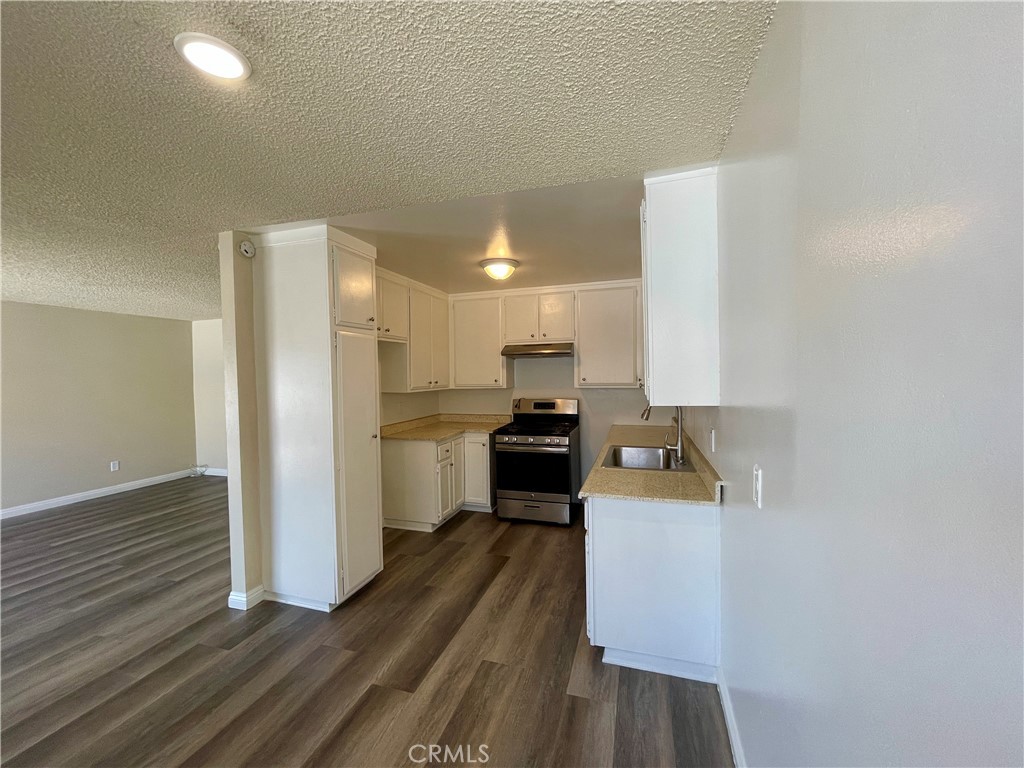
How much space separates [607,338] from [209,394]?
609 centimetres

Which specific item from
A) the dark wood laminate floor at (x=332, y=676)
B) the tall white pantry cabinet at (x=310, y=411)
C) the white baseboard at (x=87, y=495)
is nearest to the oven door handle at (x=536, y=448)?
the dark wood laminate floor at (x=332, y=676)

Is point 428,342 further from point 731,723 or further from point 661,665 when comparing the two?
point 731,723

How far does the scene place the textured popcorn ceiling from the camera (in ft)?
3.13

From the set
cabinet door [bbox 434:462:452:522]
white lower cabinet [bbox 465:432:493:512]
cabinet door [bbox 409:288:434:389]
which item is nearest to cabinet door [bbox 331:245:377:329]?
cabinet door [bbox 409:288:434:389]

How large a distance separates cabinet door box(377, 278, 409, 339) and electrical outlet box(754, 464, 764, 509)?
2.75 m

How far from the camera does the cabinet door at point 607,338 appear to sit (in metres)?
3.84

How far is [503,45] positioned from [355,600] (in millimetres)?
2925

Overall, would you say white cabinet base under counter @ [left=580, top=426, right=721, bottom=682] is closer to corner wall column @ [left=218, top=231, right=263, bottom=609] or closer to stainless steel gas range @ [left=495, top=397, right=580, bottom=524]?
stainless steel gas range @ [left=495, top=397, right=580, bottom=524]

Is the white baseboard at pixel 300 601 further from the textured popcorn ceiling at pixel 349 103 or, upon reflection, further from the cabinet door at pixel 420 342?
the textured popcorn ceiling at pixel 349 103

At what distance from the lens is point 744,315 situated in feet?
4.32

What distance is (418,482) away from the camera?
11.8ft

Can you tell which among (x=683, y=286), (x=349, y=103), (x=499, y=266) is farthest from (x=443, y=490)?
(x=349, y=103)

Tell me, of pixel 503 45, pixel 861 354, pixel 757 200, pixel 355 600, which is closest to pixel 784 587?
pixel 861 354

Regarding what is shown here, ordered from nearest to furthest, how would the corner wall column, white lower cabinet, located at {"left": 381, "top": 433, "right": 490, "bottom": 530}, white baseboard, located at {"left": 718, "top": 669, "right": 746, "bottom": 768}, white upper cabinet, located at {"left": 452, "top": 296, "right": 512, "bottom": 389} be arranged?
white baseboard, located at {"left": 718, "top": 669, "right": 746, "bottom": 768} < the corner wall column < white lower cabinet, located at {"left": 381, "top": 433, "right": 490, "bottom": 530} < white upper cabinet, located at {"left": 452, "top": 296, "right": 512, "bottom": 389}
